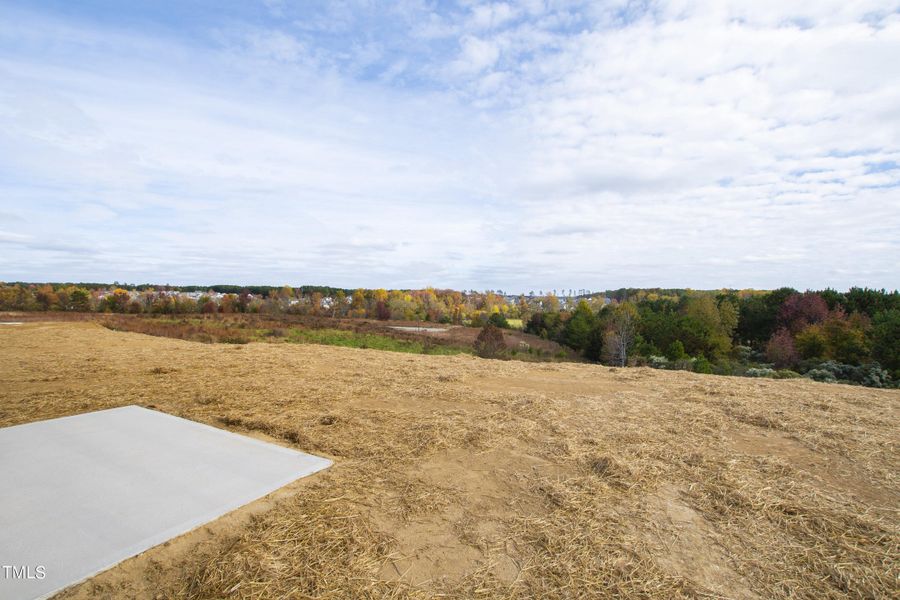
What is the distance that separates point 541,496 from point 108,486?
10.9ft

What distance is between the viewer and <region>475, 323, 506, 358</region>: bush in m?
26.2

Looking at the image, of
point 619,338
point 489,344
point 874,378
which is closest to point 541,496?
point 874,378

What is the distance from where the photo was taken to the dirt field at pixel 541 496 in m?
2.24

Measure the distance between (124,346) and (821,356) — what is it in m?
29.4

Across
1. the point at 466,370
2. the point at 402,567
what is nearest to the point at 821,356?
the point at 466,370

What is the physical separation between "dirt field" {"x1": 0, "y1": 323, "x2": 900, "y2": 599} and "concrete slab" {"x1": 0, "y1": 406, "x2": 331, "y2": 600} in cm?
20

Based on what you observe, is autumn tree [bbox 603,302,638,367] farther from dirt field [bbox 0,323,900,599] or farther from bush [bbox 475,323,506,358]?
dirt field [bbox 0,323,900,599]

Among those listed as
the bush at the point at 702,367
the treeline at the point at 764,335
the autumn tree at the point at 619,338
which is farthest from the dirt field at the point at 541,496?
the autumn tree at the point at 619,338

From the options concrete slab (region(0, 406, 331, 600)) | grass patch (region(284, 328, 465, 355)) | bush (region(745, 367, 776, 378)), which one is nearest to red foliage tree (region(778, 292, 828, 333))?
bush (region(745, 367, 776, 378))

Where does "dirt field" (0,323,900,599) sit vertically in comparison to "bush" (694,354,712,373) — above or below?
above

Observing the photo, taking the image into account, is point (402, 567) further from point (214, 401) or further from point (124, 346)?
point (124, 346)

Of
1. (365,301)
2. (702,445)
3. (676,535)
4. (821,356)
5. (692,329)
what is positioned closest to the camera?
(676,535)

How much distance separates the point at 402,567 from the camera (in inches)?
92.1

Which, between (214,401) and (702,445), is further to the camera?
(214,401)
